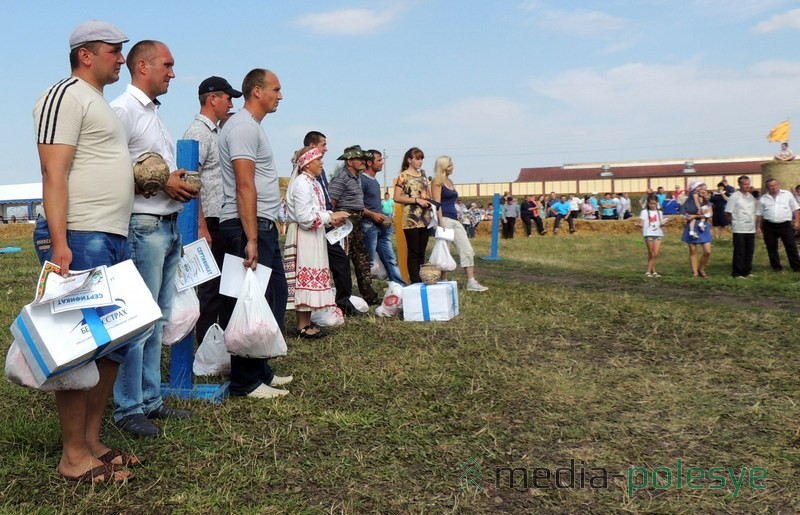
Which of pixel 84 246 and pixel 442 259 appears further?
pixel 442 259

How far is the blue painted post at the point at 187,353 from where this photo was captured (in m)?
4.15

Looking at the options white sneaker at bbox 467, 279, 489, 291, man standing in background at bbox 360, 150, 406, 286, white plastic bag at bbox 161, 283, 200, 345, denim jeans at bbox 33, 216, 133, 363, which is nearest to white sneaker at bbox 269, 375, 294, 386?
white plastic bag at bbox 161, 283, 200, 345

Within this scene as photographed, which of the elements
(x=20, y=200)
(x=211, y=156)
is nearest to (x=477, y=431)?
(x=211, y=156)

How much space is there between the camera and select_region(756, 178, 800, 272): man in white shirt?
12.4m

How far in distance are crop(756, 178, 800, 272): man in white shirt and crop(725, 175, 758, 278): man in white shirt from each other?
0.31 m

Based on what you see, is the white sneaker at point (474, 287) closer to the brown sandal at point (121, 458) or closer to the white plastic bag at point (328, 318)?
the white plastic bag at point (328, 318)

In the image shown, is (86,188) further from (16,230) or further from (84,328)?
(16,230)

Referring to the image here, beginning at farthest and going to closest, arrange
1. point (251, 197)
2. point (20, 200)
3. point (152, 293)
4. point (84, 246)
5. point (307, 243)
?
point (20, 200) < point (307, 243) < point (251, 197) < point (152, 293) < point (84, 246)

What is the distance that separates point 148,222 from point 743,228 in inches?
449

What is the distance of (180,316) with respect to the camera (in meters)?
4.01

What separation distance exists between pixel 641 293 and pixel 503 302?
2.73 metres

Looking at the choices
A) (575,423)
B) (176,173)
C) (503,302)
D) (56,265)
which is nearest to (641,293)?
(503,302)

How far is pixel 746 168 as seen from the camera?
64.0 m

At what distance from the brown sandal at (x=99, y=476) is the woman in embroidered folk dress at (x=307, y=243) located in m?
3.18
